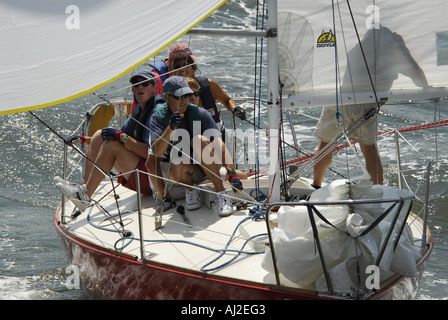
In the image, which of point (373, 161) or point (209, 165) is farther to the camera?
point (373, 161)

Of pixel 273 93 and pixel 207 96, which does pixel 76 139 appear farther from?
pixel 273 93

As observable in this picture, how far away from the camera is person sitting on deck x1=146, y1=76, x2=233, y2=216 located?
15.1 feet

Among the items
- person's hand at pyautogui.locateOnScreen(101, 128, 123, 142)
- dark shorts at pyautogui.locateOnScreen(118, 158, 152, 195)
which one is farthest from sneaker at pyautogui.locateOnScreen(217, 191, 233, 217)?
person's hand at pyautogui.locateOnScreen(101, 128, 123, 142)

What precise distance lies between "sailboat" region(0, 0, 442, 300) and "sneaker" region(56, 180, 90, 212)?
20cm

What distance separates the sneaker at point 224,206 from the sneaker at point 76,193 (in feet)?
3.25

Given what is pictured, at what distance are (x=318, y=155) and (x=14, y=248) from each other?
128 inches

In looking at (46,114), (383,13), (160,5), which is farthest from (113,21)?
(46,114)

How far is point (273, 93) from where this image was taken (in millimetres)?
4461

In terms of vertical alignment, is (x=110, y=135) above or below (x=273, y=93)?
below

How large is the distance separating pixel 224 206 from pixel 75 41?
1689 mm

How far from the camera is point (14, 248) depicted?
6.36 metres

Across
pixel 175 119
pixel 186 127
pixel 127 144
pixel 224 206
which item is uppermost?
pixel 175 119

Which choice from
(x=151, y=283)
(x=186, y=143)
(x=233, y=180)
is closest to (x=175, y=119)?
(x=186, y=143)
